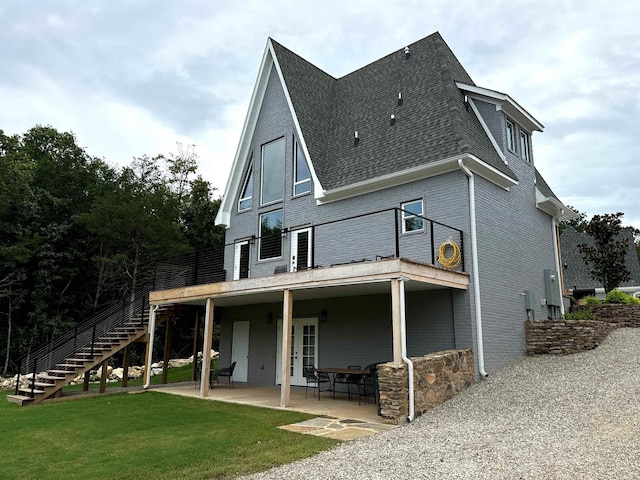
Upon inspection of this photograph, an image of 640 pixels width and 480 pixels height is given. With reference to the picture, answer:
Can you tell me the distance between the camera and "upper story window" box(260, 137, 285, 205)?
16250 mm

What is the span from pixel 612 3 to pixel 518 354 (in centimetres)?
916

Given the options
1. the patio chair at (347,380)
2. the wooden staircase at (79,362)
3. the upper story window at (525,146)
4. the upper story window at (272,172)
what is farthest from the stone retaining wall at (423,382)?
the wooden staircase at (79,362)

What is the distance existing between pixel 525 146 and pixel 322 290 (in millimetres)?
8505

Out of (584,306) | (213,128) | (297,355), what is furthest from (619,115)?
(213,128)

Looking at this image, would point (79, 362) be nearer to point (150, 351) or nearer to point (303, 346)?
point (150, 351)

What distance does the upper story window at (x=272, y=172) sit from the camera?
16.2 meters

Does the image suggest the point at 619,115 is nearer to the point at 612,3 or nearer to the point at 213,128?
the point at 612,3

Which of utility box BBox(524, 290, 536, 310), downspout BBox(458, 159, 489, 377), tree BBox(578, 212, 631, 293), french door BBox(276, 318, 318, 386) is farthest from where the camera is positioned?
tree BBox(578, 212, 631, 293)

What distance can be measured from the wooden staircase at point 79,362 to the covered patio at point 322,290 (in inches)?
37.1

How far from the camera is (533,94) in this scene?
19.9 meters

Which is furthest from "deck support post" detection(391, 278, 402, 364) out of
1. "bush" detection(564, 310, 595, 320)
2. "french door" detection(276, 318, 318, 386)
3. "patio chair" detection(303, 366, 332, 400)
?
"bush" detection(564, 310, 595, 320)

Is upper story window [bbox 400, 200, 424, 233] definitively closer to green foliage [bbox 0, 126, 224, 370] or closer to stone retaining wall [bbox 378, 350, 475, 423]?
stone retaining wall [bbox 378, 350, 475, 423]

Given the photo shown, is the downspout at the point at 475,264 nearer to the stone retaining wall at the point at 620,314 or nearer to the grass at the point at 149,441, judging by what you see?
the grass at the point at 149,441

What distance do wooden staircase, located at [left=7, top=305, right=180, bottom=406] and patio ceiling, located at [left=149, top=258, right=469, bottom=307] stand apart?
2.75m
